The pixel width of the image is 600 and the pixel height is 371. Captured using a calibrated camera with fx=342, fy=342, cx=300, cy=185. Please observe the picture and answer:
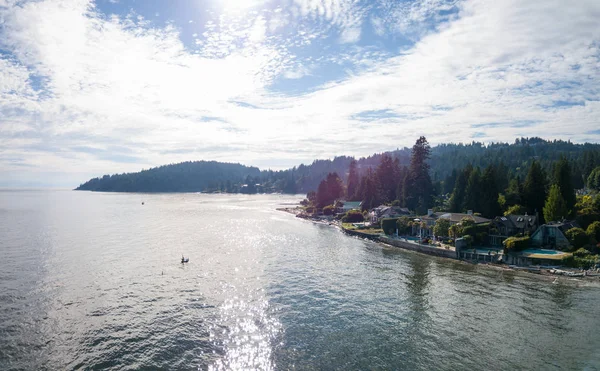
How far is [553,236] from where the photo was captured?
176 feet

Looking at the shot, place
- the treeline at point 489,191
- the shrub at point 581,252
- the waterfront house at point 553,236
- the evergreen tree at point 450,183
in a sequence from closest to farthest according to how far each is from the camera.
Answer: the shrub at point 581,252 → the waterfront house at point 553,236 → the treeline at point 489,191 → the evergreen tree at point 450,183

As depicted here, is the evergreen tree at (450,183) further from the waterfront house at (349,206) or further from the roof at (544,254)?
the roof at (544,254)

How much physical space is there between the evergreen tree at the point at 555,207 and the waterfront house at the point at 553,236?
3014 mm

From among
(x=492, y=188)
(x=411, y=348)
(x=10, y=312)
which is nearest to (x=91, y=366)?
(x=10, y=312)

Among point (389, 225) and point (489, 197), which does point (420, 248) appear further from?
point (489, 197)

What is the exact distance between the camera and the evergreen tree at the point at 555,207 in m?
59.1

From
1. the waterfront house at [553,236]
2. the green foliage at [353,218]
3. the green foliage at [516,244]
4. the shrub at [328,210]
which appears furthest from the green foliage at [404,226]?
the shrub at [328,210]

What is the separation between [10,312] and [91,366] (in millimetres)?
15192

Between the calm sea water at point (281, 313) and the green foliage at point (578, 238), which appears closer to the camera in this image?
the calm sea water at point (281, 313)

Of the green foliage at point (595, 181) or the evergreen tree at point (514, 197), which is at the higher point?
the green foliage at point (595, 181)

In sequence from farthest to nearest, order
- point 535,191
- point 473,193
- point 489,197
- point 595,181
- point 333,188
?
1. point 333,188
2. point 595,181
3. point 473,193
4. point 489,197
5. point 535,191

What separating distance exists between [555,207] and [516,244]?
14807 millimetres

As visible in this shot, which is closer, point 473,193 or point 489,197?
point 489,197

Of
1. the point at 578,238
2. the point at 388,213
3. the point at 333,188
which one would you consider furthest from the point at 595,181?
the point at 333,188
